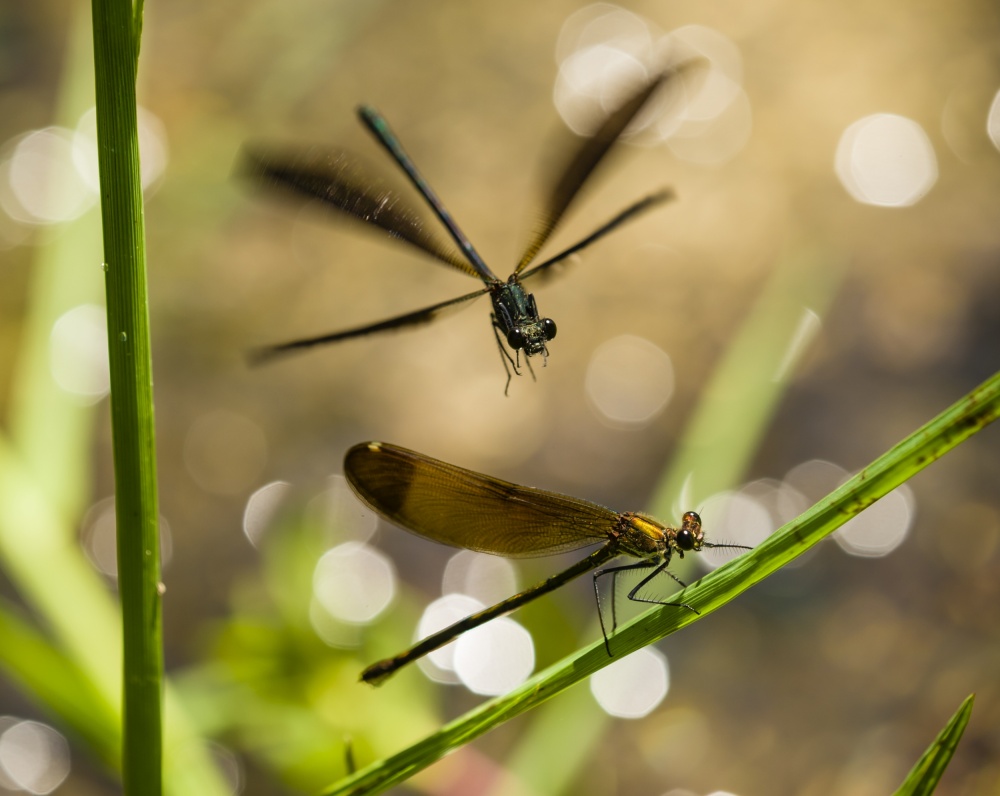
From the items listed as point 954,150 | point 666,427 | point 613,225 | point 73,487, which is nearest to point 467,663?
point 666,427

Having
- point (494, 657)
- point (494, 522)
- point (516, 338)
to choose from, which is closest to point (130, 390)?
point (516, 338)

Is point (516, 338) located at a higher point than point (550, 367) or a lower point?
lower

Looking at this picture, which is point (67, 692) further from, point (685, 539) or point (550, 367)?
point (550, 367)

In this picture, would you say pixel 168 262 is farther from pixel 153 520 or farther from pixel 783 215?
pixel 153 520

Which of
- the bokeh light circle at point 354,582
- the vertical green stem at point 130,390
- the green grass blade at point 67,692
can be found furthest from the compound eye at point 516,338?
the bokeh light circle at point 354,582

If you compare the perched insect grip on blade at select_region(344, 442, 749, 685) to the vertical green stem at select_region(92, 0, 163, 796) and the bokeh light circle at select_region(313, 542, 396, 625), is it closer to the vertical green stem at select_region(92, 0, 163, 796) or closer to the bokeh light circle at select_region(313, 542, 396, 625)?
the vertical green stem at select_region(92, 0, 163, 796)

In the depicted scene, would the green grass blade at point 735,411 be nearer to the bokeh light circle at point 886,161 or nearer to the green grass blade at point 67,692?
the green grass blade at point 67,692
